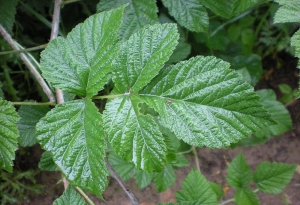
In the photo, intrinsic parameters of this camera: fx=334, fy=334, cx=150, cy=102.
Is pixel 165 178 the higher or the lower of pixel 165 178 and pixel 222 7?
the lower

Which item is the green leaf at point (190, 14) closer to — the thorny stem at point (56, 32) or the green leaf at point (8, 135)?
the thorny stem at point (56, 32)

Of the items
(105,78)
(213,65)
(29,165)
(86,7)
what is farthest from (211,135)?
(29,165)

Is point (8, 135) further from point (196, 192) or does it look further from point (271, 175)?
point (271, 175)

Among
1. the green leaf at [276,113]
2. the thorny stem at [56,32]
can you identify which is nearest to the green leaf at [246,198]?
the green leaf at [276,113]

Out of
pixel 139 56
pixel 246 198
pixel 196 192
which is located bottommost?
pixel 246 198

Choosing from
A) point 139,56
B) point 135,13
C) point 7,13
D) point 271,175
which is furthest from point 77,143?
point 271,175

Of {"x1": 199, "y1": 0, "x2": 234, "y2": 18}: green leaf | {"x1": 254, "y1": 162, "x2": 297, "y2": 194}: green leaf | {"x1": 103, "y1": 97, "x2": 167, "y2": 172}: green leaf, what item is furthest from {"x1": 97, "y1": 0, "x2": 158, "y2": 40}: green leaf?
{"x1": 254, "y1": 162, "x2": 297, "y2": 194}: green leaf

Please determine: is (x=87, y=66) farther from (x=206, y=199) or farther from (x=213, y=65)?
(x=206, y=199)
